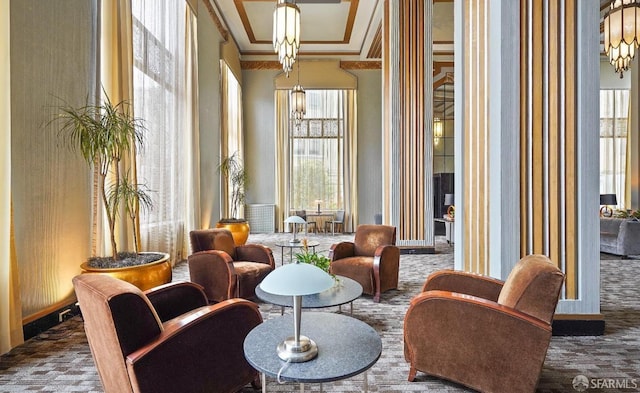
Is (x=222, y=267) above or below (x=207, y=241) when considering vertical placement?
below

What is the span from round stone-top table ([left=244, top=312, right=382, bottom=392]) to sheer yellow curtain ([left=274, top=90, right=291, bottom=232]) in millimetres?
8364

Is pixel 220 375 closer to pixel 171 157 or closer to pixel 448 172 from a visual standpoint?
pixel 171 157

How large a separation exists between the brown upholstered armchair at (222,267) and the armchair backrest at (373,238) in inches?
45.4

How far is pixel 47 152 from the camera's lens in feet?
10.1

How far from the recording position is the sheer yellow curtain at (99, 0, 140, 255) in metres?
3.71

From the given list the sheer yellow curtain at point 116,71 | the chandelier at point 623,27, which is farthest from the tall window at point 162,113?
the chandelier at point 623,27

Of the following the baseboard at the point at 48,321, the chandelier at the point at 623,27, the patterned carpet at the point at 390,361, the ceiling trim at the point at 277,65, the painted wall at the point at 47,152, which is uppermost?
the ceiling trim at the point at 277,65

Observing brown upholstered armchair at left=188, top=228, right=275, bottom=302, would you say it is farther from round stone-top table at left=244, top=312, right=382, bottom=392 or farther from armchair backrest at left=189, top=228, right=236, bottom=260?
round stone-top table at left=244, top=312, right=382, bottom=392

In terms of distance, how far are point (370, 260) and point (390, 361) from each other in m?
1.59

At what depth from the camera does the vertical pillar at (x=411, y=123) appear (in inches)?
271

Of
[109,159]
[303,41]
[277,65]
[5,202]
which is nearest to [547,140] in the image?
[109,159]

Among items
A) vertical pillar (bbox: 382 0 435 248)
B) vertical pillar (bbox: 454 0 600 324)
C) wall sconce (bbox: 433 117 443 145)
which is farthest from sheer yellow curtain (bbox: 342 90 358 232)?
vertical pillar (bbox: 454 0 600 324)

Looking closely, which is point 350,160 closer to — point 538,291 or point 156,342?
point 538,291

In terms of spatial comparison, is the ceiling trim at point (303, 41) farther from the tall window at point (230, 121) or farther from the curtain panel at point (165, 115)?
the curtain panel at point (165, 115)
